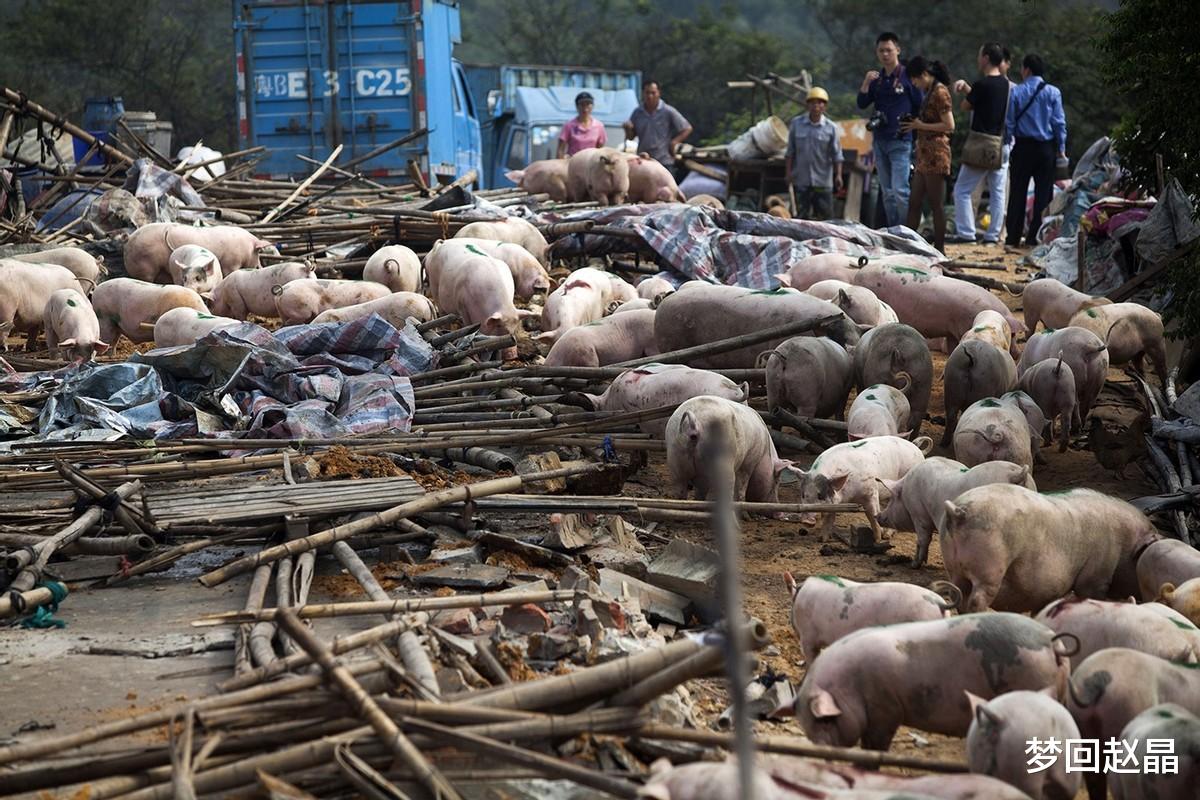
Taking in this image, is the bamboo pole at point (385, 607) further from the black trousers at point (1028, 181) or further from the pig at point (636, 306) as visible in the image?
the black trousers at point (1028, 181)

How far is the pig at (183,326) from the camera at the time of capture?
847 centimetres

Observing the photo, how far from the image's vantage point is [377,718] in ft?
9.61

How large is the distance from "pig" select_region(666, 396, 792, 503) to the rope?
8.36 ft

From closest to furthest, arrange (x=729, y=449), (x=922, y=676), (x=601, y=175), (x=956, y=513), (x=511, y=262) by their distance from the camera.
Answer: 1. (x=922, y=676)
2. (x=956, y=513)
3. (x=729, y=449)
4. (x=511, y=262)
5. (x=601, y=175)

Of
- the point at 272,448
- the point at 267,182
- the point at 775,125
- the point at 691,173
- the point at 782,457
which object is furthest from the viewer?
the point at 691,173

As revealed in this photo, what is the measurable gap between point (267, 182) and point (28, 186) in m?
3.27

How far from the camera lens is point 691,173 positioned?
19891 millimetres

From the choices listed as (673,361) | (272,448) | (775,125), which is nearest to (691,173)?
(775,125)

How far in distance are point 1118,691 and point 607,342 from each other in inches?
204

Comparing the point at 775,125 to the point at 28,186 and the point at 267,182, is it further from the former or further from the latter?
the point at 28,186

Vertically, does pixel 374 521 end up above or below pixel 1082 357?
below

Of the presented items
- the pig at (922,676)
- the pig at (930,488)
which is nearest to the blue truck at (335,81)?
the pig at (930,488)

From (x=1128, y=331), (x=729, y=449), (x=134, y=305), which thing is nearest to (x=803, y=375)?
(x=729, y=449)

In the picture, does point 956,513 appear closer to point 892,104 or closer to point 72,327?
point 72,327
